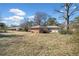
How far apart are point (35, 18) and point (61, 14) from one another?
0.36 metres

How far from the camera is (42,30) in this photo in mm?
3562

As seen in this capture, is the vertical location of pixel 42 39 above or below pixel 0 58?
above

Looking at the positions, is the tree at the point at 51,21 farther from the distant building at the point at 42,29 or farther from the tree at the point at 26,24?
the tree at the point at 26,24

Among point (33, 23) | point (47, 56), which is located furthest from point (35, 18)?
point (47, 56)

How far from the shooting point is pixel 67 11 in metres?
3.54

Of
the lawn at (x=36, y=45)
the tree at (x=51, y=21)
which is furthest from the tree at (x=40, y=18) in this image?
the lawn at (x=36, y=45)

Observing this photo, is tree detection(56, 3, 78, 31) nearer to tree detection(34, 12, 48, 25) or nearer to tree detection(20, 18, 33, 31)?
tree detection(34, 12, 48, 25)

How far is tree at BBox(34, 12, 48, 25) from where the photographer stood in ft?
11.6

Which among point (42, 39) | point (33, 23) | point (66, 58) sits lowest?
point (66, 58)

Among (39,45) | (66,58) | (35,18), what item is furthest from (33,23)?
(66,58)

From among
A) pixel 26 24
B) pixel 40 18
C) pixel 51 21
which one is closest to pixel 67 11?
pixel 51 21

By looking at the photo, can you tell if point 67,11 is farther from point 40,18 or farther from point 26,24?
point 26,24

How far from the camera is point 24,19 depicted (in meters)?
3.53

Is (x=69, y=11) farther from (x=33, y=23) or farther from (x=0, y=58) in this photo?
(x=0, y=58)
